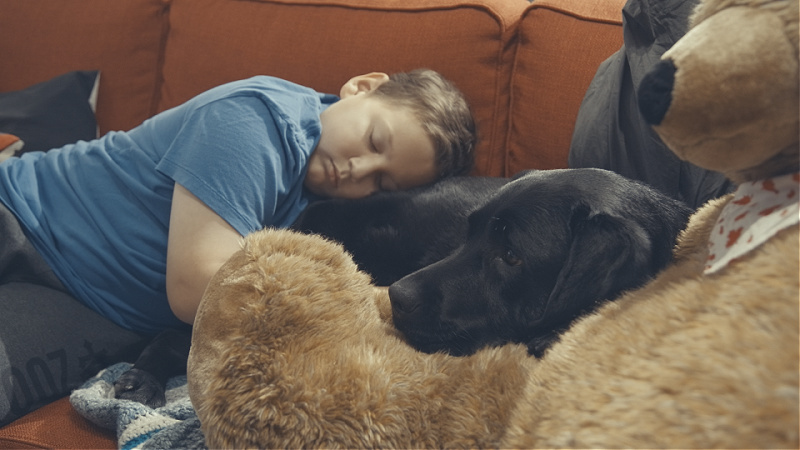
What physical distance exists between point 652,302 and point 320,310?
41 centimetres

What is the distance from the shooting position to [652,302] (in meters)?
0.67

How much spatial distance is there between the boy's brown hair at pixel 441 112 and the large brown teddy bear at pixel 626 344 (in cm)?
74

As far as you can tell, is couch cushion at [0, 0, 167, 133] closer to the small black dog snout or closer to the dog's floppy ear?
the small black dog snout

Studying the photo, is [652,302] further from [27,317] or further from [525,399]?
[27,317]

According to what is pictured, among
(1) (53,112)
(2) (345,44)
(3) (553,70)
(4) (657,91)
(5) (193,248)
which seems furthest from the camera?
(1) (53,112)

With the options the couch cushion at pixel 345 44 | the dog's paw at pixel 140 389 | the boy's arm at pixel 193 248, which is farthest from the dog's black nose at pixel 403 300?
the couch cushion at pixel 345 44

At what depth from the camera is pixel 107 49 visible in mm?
2240

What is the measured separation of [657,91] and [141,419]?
3.02ft

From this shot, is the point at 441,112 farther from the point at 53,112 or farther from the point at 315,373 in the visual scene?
the point at 53,112

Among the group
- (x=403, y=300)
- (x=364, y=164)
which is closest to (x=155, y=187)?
(x=364, y=164)

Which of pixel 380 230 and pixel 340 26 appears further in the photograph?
pixel 340 26

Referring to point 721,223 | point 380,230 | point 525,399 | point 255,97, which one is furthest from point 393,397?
point 255,97

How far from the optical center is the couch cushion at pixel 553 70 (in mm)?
1633

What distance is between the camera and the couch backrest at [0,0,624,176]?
168 cm
